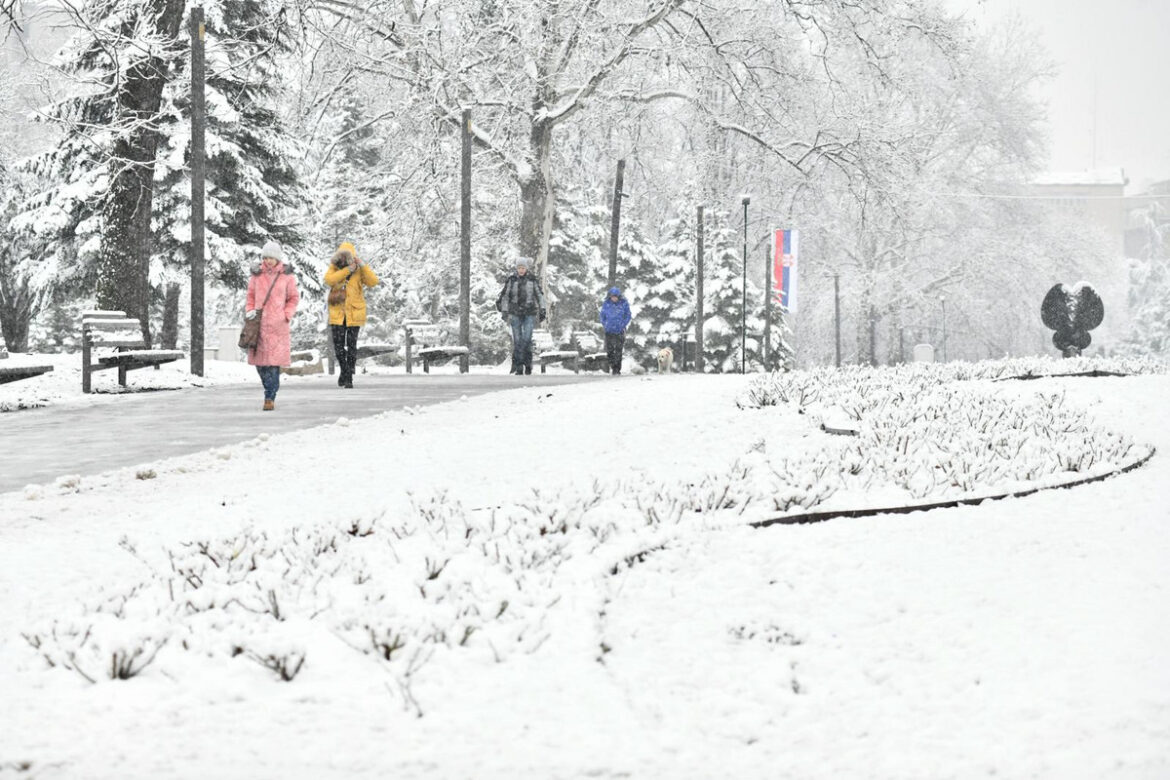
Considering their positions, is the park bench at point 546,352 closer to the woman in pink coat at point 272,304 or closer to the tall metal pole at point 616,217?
the tall metal pole at point 616,217

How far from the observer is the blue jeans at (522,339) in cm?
2077

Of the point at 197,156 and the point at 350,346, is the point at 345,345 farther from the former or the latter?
the point at 197,156

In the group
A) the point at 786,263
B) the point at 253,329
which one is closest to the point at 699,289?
the point at 786,263

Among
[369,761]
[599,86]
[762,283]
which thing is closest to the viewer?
[369,761]

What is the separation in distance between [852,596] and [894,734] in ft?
4.19

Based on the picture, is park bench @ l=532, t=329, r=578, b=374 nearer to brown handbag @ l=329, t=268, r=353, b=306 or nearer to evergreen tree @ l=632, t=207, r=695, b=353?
brown handbag @ l=329, t=268, r=353, b=306

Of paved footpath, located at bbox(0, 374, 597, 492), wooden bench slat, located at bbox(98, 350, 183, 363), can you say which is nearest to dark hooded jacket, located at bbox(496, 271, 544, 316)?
paved footpath, located at bbox(0, 374, 597, 492)

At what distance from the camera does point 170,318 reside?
108 ft

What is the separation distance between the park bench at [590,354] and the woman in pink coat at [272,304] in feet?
45.9

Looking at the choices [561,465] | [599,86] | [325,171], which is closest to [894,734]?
[561,465]

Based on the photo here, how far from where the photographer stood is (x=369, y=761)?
336 cm

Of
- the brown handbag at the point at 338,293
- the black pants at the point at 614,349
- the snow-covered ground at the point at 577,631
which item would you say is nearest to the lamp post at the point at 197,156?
the brown handbag at the point at 338,293

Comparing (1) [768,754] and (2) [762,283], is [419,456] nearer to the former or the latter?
(1) [768,754]

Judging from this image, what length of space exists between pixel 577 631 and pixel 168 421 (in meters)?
8.03
